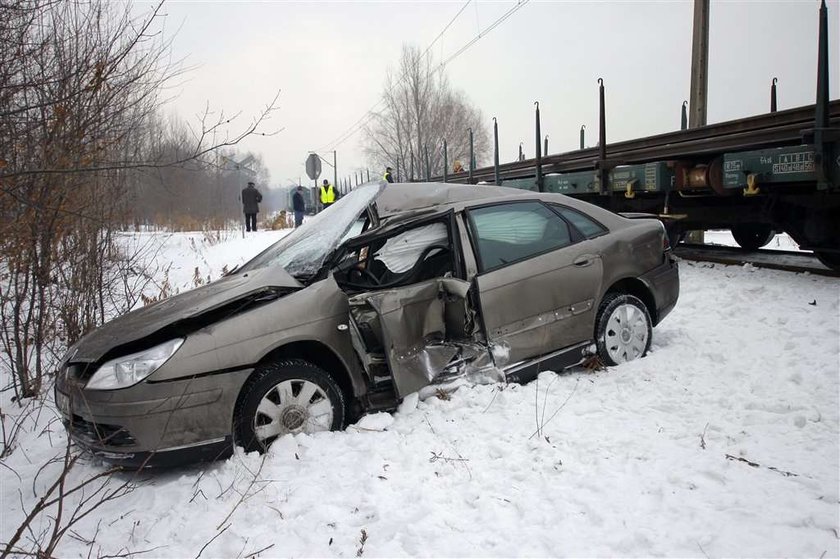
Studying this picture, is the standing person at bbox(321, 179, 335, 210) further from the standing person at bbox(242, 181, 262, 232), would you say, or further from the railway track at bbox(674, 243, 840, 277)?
the railway track at bbox(674, 243, 840, 277)

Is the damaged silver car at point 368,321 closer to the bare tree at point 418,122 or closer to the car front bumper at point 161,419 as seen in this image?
the car front bumper at point 161,419

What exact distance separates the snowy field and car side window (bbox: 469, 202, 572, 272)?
100 centimetres

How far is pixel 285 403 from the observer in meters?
3.38

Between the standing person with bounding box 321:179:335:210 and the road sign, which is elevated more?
the road sign

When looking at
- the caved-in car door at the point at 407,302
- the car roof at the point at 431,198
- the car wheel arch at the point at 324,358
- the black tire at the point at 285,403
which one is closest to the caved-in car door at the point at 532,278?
the car roof at the point at 431,198

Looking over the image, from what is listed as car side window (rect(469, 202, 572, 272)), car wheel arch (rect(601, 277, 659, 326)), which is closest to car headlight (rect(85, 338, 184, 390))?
car side window (rect(469, 202, 572, 272))

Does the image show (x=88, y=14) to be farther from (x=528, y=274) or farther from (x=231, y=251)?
(x=231, y=251)

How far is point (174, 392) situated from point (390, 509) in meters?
1.36

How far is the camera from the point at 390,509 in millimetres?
2805

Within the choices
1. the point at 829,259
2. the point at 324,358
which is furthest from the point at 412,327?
the point at 829,259

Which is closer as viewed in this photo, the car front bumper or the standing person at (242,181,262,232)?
the car front bumper

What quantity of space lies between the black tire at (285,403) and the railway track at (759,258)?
614cm

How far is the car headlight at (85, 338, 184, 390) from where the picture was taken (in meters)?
3.08

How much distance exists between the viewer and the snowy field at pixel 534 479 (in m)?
2.53
